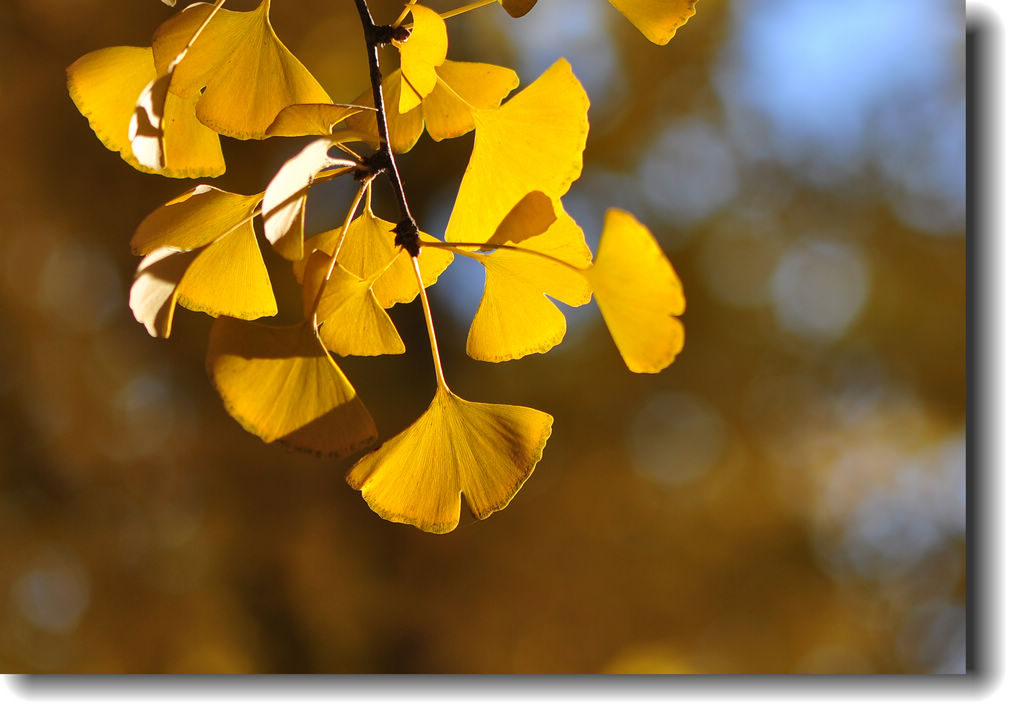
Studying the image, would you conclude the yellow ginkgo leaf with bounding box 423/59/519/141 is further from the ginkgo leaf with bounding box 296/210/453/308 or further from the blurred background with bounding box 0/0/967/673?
the blurred background with bounding box 0/0/967/673

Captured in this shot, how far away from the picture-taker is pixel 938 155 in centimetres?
131

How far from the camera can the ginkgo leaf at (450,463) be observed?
258 millimetres

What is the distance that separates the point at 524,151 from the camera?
0.91 feet

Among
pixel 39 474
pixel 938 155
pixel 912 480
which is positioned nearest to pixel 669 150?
pixel 938 155

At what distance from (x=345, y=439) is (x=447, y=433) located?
0.06m

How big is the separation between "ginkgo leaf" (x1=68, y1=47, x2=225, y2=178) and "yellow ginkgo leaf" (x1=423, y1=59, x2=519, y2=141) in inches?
3.2

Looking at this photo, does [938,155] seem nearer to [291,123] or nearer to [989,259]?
[989,259]

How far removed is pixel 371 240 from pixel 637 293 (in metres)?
0.11

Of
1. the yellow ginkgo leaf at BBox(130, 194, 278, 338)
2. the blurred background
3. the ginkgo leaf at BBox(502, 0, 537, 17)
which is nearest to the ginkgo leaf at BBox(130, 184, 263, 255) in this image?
the yellow ginkgo leaf at BBox(130, 194, 278, 338)

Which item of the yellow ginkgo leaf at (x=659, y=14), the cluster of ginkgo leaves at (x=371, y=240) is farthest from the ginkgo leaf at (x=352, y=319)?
the yellow ginkgo leaf at (x=659, y=14)

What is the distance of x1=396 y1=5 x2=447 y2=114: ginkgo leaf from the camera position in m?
0.24

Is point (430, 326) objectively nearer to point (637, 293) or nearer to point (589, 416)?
point (637, 293)

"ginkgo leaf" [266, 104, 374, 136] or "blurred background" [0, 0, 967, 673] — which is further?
"blurred background" [0, 0, 967, 673]

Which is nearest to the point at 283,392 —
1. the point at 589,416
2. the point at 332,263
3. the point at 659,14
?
the point at 332,263
